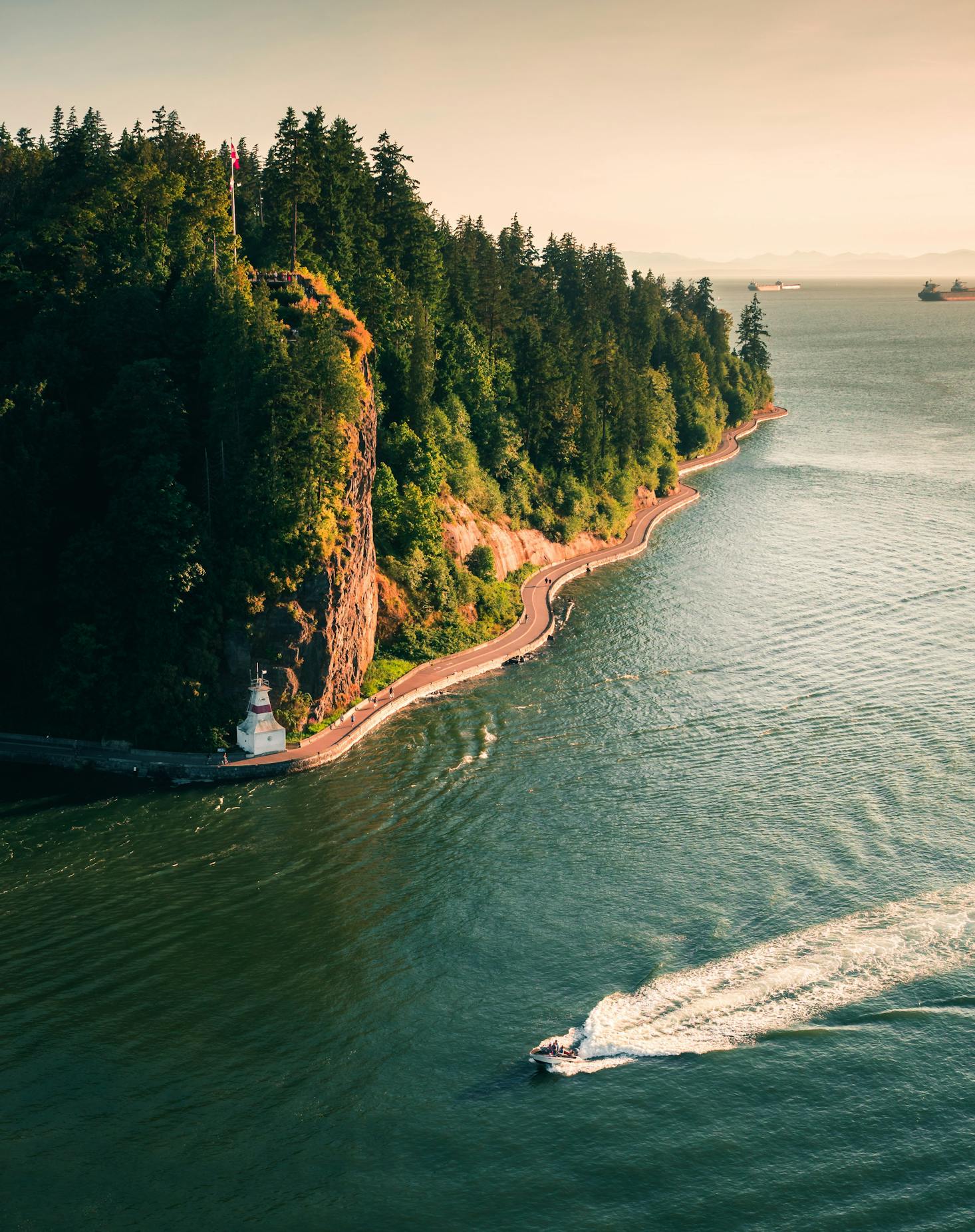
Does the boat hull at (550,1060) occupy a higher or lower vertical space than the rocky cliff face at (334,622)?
lower

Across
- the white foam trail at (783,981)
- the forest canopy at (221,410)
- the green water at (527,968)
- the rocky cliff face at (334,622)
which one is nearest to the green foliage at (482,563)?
the forest canopy at (221,410)

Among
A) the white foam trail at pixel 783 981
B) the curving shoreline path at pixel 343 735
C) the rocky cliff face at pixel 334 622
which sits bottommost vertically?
the white foam trail at pixel 783 981

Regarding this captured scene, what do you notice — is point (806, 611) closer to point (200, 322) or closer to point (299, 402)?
point (299, 402)

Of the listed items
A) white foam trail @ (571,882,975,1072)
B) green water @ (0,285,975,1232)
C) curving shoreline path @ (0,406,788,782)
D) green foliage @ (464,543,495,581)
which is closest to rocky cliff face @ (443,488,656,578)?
green foliage @ (464,543,495,581)

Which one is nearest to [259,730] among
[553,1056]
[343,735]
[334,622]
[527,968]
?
[343,735]

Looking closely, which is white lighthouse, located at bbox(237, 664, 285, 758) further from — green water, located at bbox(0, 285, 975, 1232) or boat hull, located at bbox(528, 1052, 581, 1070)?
boat hull, located at bbox(528, 1052, 581, 1070)

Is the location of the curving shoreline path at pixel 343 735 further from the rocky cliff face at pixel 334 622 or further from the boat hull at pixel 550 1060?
the boat hull at pixel 550 1060

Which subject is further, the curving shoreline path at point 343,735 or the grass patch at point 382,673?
the grass patch at point 382,673

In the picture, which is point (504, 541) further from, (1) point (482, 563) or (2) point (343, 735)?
(2) point (343, 735)
